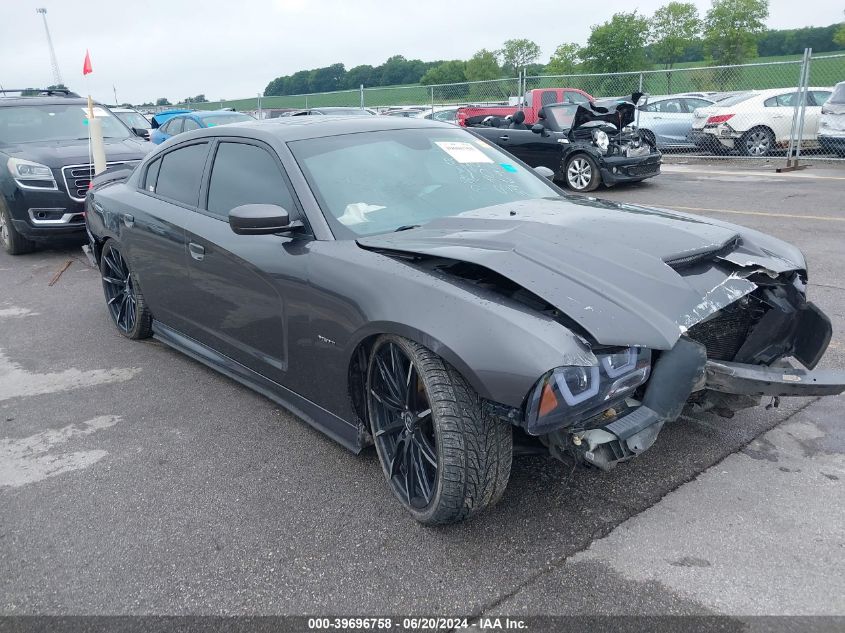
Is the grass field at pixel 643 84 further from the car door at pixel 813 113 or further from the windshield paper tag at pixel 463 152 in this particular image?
the windshield paper tag at pixel 463 152

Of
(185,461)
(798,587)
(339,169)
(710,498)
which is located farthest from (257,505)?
(798,587)

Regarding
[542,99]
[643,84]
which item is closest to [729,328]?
[542,99]

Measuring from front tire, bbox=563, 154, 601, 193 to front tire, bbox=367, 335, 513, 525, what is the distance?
9.69 metres

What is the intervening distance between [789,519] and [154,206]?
381cm

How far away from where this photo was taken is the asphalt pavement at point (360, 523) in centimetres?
238

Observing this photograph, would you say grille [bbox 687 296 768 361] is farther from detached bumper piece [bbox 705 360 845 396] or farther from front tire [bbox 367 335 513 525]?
front tire [bbox 367 335 513 525]

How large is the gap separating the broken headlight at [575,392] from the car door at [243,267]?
1.34 metres

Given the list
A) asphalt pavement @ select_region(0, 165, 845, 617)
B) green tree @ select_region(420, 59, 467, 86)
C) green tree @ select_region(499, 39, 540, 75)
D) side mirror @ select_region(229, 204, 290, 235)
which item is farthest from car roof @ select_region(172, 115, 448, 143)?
green tree @ select_region(499, 39, 540, 75)

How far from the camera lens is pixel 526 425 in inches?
89.7

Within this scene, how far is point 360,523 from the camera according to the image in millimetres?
2820

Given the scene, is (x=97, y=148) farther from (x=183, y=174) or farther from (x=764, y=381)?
(x=764, y=381)

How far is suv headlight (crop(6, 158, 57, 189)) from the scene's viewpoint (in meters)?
7.91

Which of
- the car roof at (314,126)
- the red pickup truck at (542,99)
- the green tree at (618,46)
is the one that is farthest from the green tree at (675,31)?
the car roof at (314,126)

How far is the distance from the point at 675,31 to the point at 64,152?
6382 cm
